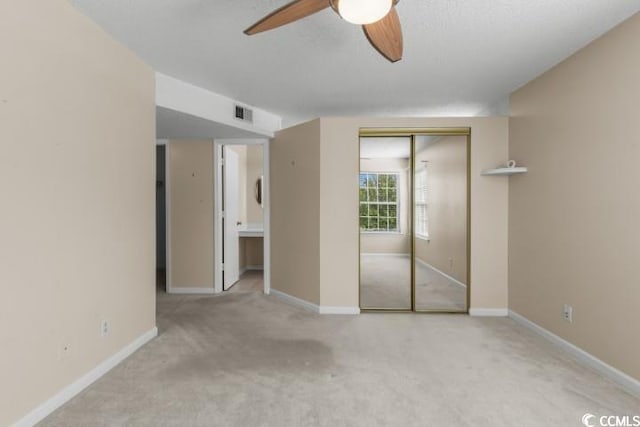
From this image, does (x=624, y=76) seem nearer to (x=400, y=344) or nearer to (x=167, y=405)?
(x=400, y=344)

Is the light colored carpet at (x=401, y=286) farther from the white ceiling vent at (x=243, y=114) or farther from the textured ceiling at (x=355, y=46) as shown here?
the white ceiling vent at (x=243, y=114)

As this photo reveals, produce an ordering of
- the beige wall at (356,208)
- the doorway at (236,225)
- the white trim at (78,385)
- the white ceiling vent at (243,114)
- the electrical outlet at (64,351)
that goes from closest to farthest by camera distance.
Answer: the white trim at (78,385)
the electrical outlet at (64,351)
the beige wall at (356,208)
the white ceiling vent at (243,114)
the doorway at (236,225)

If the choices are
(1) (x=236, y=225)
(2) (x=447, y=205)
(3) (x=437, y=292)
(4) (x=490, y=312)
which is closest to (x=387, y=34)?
(2) (x=447, y=205)

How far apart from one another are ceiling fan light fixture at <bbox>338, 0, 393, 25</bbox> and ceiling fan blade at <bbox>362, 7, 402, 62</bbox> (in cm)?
15

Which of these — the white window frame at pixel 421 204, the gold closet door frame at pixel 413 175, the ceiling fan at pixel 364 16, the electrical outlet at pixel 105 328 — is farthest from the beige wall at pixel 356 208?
the electrical outlet at pixel 105 328

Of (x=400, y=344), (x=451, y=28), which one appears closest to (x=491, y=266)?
(x=400, y=344)

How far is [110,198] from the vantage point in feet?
7.26

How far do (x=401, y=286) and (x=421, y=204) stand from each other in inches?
39.0

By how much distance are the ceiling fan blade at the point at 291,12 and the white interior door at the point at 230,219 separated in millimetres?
2901

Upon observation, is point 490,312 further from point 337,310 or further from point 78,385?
point 78,385

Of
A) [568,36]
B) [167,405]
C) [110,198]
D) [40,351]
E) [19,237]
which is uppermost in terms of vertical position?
[568,36]

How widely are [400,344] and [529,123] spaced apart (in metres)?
2.43

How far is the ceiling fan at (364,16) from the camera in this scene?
51.3 inches

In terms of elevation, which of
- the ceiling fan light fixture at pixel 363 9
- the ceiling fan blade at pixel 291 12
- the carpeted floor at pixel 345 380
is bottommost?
the carpeted floor at pixel 345 380
